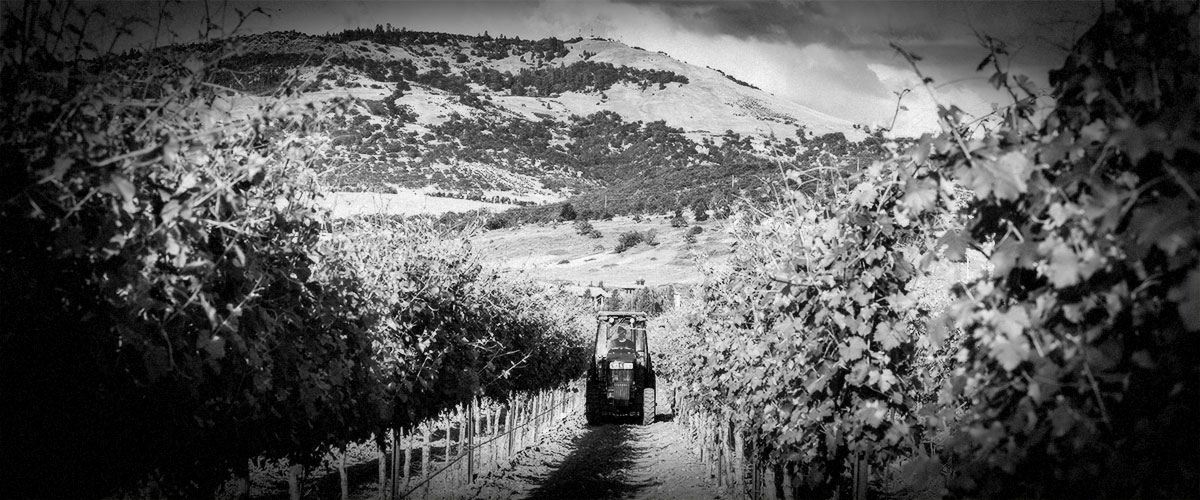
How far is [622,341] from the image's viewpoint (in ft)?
84.4

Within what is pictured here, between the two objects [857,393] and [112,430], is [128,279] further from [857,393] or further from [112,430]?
[857,393]

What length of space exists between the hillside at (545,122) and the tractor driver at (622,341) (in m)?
6.35

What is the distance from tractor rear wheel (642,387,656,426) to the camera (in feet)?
82.2

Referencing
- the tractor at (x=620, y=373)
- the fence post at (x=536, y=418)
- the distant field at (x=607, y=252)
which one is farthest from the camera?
the distant field at (x=607, y=252)

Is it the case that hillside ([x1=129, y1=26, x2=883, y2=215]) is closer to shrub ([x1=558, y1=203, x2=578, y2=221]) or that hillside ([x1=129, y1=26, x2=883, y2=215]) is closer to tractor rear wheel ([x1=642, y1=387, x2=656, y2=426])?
shrub ([x1=558, y1=203, x2=578, y2=221])

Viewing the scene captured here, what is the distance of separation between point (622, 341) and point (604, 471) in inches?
398

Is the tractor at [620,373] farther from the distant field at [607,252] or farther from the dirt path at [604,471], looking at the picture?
the distant field at [607,252]

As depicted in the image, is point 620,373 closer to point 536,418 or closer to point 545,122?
point 536,418

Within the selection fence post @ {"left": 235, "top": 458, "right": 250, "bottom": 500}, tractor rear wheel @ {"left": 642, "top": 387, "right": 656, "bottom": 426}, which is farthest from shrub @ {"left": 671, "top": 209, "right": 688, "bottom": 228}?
fence post @ {"left": 235, "top": 458, "right": 250, "bottom": 500}

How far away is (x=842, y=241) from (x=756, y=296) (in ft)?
12.1

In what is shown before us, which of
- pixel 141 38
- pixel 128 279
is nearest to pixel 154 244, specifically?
pixel 128 279

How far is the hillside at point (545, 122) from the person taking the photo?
31.6 m

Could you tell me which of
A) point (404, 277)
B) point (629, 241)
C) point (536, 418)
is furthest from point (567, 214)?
point (404, 277)

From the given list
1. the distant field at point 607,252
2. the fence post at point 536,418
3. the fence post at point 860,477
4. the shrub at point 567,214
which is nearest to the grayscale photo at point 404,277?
the fence post at point 860,477
